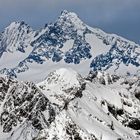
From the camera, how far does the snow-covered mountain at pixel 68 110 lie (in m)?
84.4

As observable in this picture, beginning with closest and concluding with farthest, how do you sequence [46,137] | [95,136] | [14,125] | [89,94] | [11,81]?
[46,137]
[95,136]
[89,94]
[14,125]
[11,81]

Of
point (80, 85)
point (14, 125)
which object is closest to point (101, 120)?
point (80, 85)

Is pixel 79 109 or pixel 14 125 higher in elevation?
pixel 14 125

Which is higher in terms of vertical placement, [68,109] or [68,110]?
[68,109]

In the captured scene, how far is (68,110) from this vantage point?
95938mm

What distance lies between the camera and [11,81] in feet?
554

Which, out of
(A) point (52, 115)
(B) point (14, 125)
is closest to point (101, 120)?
(A) point (52, 115)

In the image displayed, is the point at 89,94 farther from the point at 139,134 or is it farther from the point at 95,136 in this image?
the point at 95,136

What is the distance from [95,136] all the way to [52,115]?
5420 cm

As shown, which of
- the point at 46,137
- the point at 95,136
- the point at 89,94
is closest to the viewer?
the point at 46,137

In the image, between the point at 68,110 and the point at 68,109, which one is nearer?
the point at 68,110

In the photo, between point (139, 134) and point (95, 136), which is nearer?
point (95, 136)

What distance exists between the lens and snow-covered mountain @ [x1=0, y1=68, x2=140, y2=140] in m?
84.4

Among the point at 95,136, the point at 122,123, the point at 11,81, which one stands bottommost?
the point at 95,136
